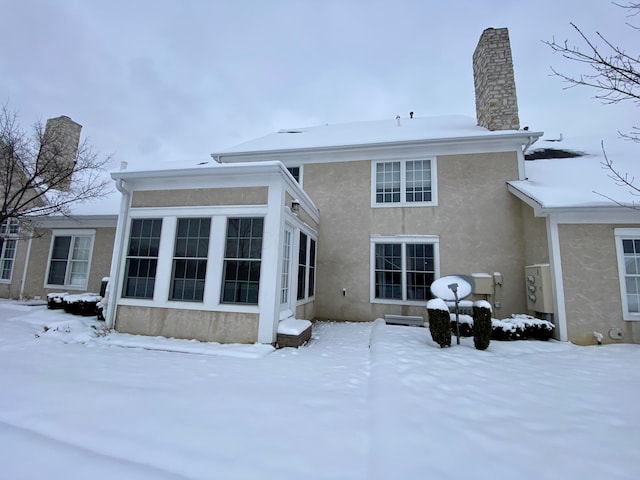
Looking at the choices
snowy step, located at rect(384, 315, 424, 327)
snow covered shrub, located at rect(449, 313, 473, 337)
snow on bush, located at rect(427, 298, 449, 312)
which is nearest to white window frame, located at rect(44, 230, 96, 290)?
snowy step, located at rect(384, 315, 424, 327)

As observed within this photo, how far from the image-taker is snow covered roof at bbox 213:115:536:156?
29.8 ft

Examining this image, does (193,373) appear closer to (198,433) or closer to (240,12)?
(198,433)

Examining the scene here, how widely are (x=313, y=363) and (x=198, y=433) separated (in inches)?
96.4

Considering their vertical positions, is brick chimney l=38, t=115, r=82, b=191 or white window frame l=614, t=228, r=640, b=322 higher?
brick chimney l=38, t=115, r=82, b=191

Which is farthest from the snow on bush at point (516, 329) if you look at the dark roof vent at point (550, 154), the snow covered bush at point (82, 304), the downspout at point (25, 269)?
the downspout at point (25, 269)

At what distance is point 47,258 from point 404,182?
1391 cm

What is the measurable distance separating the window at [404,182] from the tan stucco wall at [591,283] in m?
3.68

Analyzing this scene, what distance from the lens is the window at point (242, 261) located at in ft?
18.9

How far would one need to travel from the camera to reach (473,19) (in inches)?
369

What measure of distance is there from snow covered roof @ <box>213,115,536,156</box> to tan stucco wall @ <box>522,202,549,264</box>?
99.8 inches

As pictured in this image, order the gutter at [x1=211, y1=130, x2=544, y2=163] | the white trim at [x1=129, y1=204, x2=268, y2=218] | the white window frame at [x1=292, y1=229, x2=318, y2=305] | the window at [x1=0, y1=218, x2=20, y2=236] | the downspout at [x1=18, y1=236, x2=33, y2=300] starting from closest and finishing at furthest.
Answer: the white trim at [x1=129, y1=204, x2=268, y2=218] < the white window frame at [x1=292, y1=229, x2=318, y2=305] < the gutter at [x1=211, y1=130, x2=544, y2=163] < the downspout at [x1=18, y1=236, x2=33, y2=300] < the window at [x1=0, y1=218, x2=20, y2=236]

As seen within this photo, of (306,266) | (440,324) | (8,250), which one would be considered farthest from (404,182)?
(8,250)

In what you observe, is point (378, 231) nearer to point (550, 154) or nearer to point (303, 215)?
point (303, 215)

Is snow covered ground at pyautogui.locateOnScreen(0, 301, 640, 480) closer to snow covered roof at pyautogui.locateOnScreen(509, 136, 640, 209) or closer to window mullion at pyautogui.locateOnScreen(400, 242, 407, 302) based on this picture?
window mullion at pyautogui.locateOnScreen(400, 242, 407, 302)
